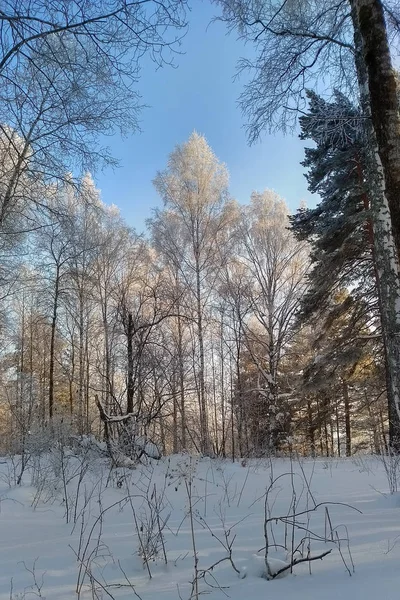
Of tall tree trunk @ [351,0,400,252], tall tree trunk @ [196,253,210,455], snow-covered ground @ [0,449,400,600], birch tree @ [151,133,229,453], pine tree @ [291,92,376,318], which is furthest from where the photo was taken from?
birch tree @ [151,133,229,453]

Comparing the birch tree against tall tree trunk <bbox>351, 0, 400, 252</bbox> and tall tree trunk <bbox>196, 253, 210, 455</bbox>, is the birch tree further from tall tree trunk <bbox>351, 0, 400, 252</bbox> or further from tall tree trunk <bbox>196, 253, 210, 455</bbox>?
tall tree trunk <bbox>351, 0, 400, 252</bbox>

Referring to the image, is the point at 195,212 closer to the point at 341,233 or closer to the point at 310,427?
the point at 341,233

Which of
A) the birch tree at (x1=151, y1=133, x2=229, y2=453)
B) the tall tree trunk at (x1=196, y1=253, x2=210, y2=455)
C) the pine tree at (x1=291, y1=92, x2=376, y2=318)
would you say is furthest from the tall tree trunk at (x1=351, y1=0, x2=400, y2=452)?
the birch tree at (x1=151, y1=133, x2=229, y2=453)

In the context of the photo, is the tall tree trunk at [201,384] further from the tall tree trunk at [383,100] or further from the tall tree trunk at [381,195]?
the tall tree trunk at [383,100]

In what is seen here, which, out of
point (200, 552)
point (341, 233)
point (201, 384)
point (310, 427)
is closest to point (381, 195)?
point (200, 552)

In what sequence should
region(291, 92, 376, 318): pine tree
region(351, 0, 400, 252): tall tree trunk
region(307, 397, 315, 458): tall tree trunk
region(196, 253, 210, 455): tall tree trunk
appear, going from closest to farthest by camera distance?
region(351, 0, 400, 252): tall tree trunk, region(196, 253, 210, 455): tall tree trunk, region(291, 92, 376, 318): pine tree, region(307, 397, 315, 458): tall tree trunk

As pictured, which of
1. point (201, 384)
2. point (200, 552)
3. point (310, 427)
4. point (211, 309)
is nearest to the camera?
point (200, 552)

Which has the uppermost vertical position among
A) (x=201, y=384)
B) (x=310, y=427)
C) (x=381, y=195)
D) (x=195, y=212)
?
(x=195, y=212)

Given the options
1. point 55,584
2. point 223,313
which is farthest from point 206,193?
point 55,584

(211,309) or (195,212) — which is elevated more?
(195,212)

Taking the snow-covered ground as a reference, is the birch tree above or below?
above

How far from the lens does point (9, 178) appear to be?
4.97m

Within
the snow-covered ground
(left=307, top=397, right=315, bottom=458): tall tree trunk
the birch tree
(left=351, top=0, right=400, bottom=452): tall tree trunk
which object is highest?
the birch tree

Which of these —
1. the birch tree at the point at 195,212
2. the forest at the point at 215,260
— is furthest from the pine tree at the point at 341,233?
the birch tree at the point at 195,212
